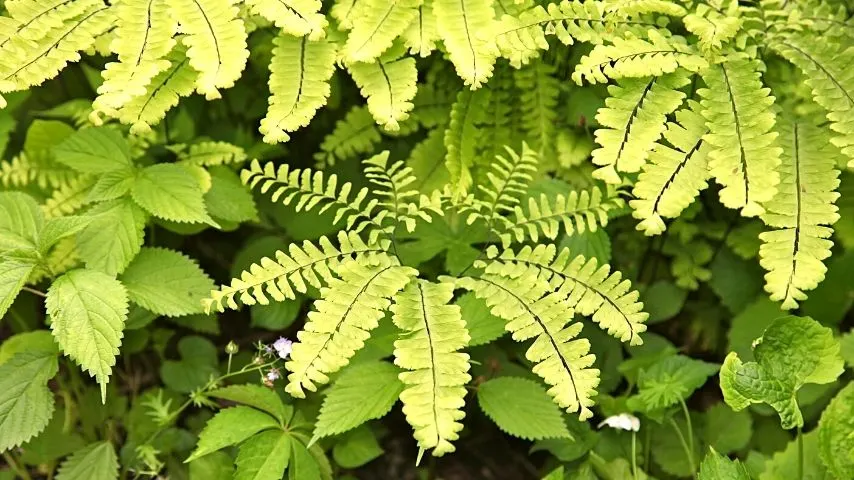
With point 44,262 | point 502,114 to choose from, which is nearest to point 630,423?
point 502,114

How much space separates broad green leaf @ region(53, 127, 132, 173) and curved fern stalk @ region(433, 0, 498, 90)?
97 cm

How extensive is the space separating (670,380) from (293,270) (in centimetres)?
104

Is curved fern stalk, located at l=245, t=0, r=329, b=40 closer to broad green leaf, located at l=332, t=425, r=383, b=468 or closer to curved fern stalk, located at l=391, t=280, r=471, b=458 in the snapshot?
curved fern stalk, located at l=391, t=280, r=471, b=458

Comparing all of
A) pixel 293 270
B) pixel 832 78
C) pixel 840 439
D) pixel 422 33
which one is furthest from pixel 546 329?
pixel 832 78

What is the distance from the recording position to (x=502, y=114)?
7.88 ft

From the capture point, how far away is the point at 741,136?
1.81 m

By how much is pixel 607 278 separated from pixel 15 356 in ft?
5.00

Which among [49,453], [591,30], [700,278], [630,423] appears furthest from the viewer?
[700,278]

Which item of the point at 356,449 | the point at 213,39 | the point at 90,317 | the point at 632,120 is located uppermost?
the point at 213,39

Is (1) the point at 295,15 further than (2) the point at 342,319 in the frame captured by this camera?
Yes

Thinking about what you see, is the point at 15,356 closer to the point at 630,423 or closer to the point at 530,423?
the point at 530,423

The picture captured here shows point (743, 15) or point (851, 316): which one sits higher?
point (743, 15)

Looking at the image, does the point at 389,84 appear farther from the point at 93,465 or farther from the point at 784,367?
the point at 93,465

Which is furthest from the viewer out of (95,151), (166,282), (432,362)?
(95,151)
